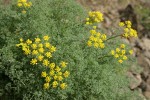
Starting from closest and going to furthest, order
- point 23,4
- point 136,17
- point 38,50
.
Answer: point 38,50 < point 23,4 < point 136,17

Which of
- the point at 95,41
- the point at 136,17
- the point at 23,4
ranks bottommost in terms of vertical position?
the point at 95,41

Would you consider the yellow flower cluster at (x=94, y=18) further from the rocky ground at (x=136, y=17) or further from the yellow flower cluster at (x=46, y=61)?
the rocky ground at (x=136, y=17)

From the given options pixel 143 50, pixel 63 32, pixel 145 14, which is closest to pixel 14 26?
pixel 63 32

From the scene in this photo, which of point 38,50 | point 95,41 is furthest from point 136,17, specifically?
point 38,50

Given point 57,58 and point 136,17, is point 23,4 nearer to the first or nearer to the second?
point 57,58

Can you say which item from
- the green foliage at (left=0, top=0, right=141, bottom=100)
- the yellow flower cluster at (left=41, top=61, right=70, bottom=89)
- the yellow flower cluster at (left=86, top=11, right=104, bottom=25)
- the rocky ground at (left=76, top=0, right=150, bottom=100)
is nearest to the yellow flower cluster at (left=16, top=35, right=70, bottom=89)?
the yellow flower cluster at (left=41, top=61, right=70, bottom=89)

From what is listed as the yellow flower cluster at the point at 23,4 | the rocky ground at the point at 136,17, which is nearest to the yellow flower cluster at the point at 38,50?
the yellow flower cluster at the point at 23,4

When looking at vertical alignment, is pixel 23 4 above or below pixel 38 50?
above
